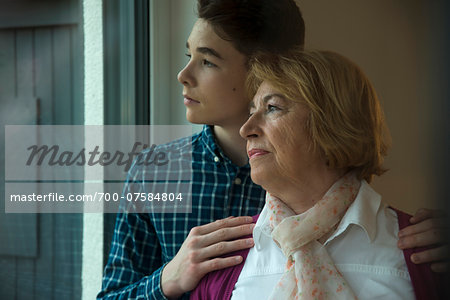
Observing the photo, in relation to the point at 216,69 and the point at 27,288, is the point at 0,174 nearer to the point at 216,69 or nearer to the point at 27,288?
the point at 27,288

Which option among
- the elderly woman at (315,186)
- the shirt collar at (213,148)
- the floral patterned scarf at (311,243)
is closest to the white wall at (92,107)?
the shirt collar at (213,148)

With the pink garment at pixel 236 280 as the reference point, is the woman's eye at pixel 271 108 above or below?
above

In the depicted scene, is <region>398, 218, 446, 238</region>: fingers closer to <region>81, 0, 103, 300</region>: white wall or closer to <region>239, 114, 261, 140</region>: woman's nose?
<region>239, 114, 261, 140</region>: woman's nose

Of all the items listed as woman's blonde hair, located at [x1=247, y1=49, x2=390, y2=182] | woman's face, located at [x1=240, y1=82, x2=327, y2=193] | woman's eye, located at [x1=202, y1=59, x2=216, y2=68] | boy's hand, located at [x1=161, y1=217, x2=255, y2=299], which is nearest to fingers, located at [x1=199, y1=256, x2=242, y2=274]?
boy's hand, located at [x1=161, y1=217, x2=255, y2=299]

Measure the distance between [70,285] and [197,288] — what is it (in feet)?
1.44

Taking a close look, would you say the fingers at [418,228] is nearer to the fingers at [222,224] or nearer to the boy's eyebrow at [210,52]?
the fingers at [222,224]

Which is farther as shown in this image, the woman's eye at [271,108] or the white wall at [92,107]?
the white wall at [92,107]

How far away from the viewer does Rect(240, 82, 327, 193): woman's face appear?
857 mm

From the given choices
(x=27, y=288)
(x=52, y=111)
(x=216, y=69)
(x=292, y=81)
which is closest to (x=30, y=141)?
(x=52, y=111)

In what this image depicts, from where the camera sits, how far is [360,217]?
85 cm

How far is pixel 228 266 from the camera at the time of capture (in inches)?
35.2

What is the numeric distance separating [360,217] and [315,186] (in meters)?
0.10

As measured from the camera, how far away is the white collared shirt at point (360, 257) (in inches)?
31.9

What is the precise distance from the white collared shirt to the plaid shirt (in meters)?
0.14
